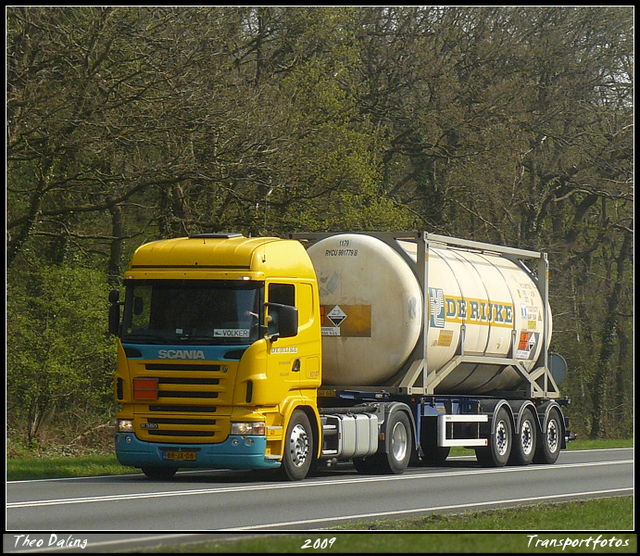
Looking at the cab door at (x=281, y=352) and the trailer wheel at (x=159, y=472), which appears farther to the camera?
the trailer wheel at (x=159, y=472)

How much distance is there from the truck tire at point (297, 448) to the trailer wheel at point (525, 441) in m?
6.37

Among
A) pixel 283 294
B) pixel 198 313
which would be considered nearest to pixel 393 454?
pixel 283 294

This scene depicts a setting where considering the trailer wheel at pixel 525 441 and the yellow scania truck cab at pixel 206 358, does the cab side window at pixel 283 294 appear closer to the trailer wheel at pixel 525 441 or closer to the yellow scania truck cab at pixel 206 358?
the yellow scania truck cab at pixel 206 358

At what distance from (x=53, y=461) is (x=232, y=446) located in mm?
6921

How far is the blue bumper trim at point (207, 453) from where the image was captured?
17.8 metres

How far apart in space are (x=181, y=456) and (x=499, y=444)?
7732 mm

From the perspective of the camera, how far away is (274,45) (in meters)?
34.8

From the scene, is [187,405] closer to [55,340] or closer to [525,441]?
[525,441]

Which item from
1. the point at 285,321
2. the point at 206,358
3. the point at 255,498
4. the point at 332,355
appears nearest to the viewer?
the point at 255,498

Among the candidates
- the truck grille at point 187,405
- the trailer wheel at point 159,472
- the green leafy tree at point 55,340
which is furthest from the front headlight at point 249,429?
the green leafy tree at point 55,340

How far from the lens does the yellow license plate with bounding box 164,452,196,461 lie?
17.9 m

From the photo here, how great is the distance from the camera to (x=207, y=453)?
58.7ft

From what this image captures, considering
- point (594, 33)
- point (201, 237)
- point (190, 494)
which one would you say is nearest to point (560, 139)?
point (594, 33)

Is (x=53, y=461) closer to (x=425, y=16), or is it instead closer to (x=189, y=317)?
(x=189, y=317)
